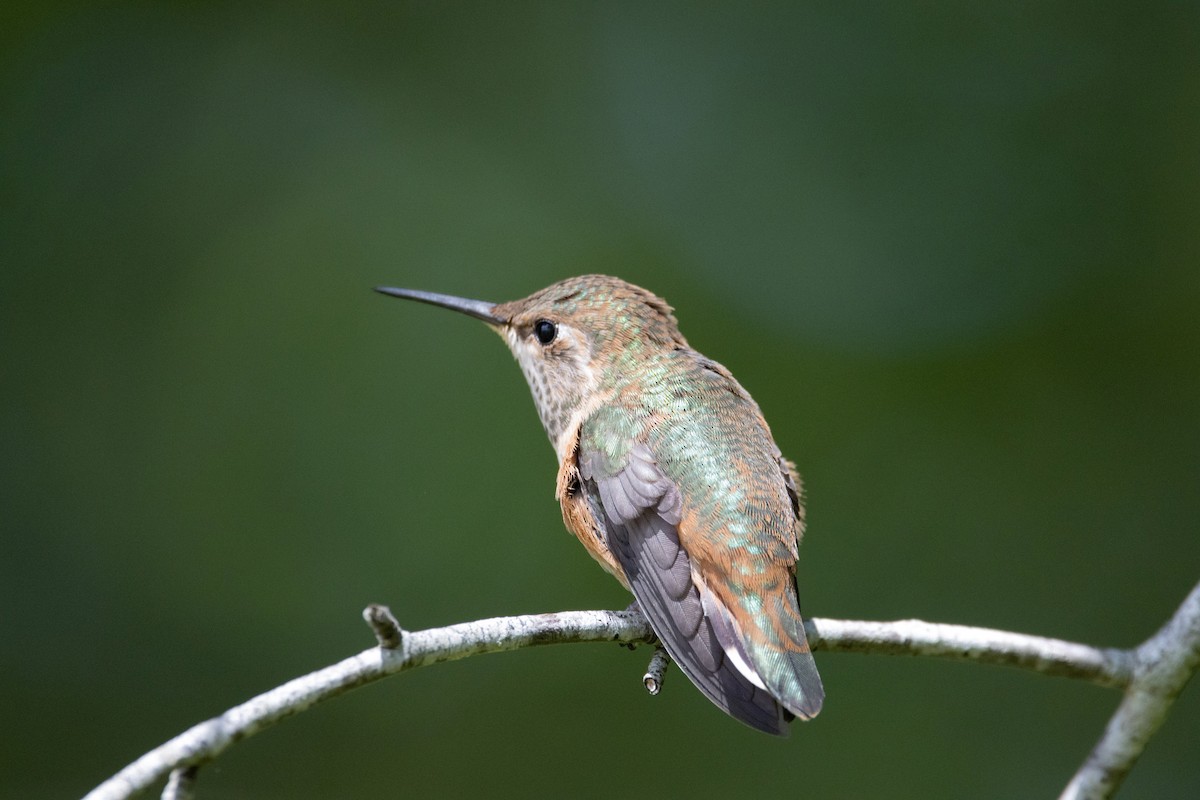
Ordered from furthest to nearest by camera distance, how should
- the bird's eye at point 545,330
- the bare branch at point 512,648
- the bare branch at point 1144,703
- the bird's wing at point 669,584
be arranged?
1. the bird's eye at point 545,330
2. the bird's wing at point 669,584
3. the bare branch at point 1144,703
4. the bare branch at point 512,648

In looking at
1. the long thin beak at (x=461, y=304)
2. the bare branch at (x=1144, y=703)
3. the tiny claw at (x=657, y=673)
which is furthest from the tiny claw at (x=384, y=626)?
the long thin beak at (x=461, y=304)

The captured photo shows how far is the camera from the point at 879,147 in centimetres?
768

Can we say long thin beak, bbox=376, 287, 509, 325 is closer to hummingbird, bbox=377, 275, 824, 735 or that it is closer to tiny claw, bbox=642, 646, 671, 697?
hummingbird, bbox=377, 275, 824, 735

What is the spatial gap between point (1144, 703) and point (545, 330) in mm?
2314

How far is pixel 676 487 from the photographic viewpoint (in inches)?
136

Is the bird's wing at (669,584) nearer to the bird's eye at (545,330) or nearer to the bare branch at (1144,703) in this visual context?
the bird's eye at (545,330)

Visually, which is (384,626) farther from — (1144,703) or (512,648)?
(1144,703)

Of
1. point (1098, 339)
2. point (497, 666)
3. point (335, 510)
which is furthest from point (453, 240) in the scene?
point (1098, 339)

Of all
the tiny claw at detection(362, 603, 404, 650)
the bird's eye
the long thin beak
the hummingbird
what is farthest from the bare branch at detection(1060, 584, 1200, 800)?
the long thin beak

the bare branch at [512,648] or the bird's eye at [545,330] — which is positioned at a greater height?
the bird's eye at [545,330]

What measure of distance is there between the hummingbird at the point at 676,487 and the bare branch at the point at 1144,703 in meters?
0.67

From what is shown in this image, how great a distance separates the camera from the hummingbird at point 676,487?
3053mm

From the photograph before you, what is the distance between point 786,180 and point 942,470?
2444mm

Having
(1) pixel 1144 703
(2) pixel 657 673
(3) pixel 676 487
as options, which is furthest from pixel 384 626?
(1) pixel 1144 703
